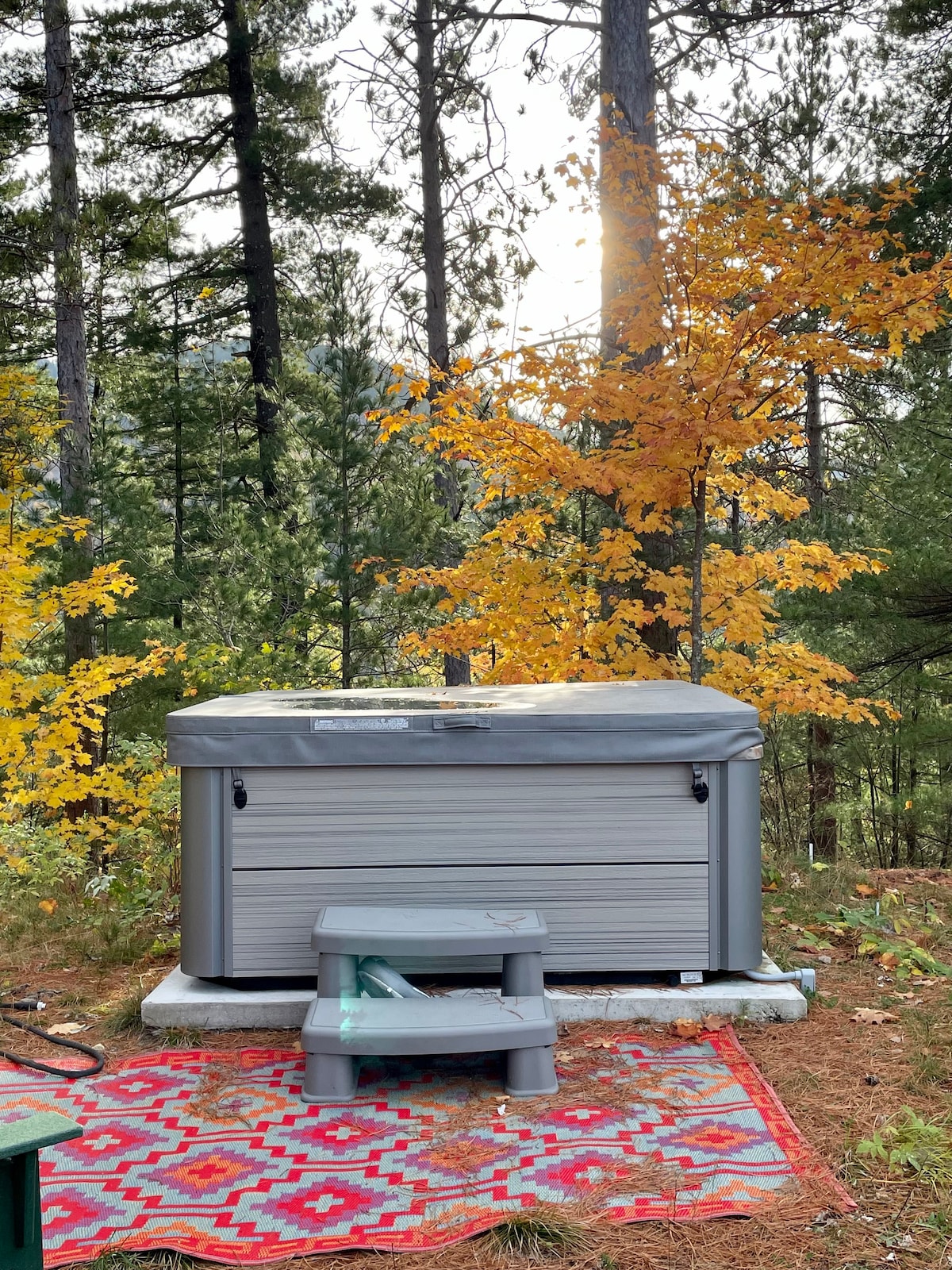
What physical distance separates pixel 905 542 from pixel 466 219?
5454 millimetres

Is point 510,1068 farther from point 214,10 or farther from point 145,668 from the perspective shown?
point 214,10

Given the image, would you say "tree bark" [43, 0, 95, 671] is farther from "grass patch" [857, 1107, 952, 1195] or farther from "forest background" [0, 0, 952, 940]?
"grass patch" [857, 1107, 952, 1195]

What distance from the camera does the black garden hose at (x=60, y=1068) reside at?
113 inches

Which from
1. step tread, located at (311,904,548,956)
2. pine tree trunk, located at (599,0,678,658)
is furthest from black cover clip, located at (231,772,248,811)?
pine tree trunk, located at (599,0,678,658)

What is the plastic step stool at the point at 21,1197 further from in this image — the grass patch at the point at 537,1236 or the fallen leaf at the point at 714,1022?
the fallen leaf at the point at 714,1022

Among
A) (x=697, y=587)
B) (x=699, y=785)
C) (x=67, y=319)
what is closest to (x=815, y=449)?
(x=697, y=587)

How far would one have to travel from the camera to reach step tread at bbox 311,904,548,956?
2.80m

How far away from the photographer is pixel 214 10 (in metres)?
11.5

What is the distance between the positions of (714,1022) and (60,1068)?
1917 millimetres

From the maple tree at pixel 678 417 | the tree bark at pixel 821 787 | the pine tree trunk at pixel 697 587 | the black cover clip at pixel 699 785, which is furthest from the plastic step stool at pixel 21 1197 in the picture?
the tree bark at pixel 821 787

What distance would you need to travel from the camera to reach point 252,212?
12.0 m

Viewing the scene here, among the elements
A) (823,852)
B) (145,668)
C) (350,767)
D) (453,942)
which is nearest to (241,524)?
(145,668)

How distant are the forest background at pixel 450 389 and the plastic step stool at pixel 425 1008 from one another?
79.5 inches

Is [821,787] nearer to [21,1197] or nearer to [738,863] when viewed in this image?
[738,863]
